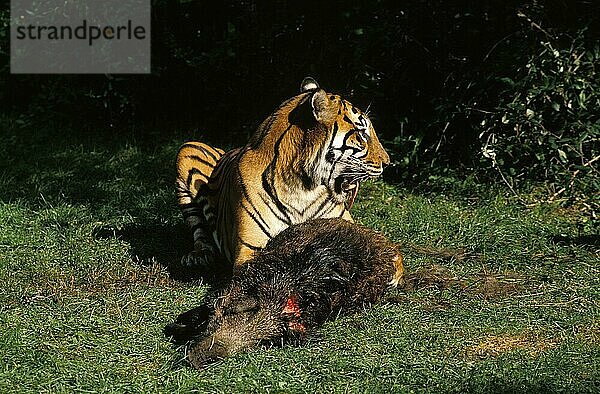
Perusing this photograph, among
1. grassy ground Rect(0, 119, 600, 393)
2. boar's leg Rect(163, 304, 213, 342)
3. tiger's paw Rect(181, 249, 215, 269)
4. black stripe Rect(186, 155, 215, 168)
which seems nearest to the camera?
grassy ground Rect(0, 119, 600, 393)

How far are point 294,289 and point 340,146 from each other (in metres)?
1.13

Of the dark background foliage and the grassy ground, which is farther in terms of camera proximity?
the dark background foliage

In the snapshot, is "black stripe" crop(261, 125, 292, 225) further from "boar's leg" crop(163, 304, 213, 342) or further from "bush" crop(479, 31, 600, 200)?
"bush" crop(479, 31, 600, 200)

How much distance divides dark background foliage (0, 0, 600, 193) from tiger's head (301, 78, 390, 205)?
2.58m

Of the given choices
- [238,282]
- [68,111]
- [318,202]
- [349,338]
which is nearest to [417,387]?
[349,338]

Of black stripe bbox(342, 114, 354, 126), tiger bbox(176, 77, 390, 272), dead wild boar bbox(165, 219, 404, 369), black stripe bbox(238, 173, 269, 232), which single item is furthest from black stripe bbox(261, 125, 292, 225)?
black stripe bbox(342, 114, 354, 126)

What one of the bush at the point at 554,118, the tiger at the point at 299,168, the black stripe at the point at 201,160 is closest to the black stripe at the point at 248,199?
the tiger at the point at 299,168

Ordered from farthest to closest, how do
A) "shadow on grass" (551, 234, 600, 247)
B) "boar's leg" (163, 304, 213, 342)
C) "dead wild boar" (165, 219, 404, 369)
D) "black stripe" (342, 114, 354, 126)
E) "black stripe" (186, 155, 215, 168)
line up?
"black stripe" (186, 155, 215, 168) → "shadow on grass" (551, 234, 600, 247) → "black stripe" (342, 114, 354, 126) → "boar's leg" (163, 304, 213, 342) → "dead wild boar" (165, 219, 404, 369)

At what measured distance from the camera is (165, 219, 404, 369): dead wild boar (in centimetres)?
484

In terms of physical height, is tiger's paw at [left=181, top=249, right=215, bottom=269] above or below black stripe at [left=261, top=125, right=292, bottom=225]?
below

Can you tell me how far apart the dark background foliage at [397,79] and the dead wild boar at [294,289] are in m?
3.03

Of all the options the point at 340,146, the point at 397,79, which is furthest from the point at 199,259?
the point at 397,79

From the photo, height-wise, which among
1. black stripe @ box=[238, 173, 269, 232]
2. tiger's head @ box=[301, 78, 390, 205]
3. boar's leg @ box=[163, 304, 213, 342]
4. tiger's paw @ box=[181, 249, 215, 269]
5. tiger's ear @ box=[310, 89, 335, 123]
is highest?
tiger's ear @ box=[310, 89, 335, 123]

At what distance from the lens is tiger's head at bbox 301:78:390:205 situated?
5.78 metres
